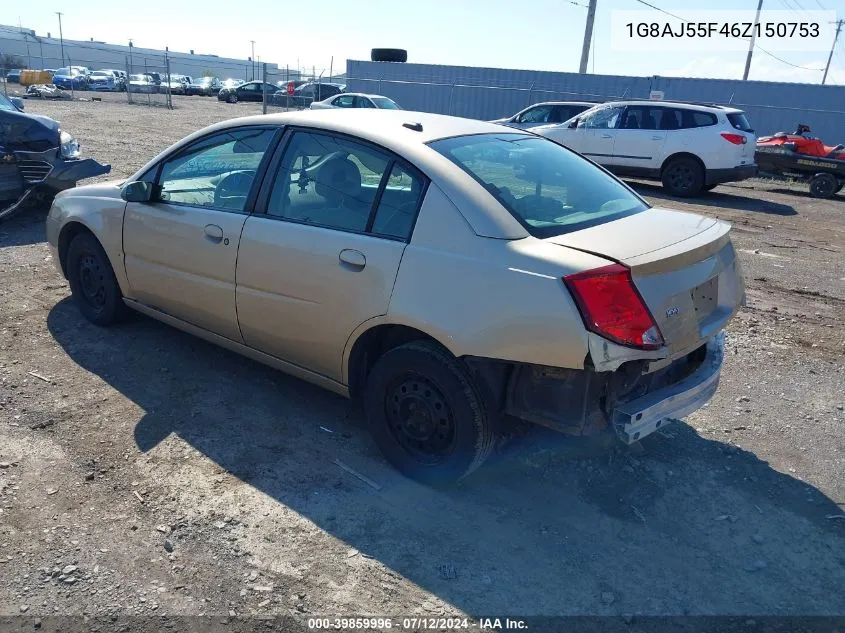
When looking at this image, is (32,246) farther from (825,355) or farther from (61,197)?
(825,355)

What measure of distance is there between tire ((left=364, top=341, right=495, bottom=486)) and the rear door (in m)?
12.2

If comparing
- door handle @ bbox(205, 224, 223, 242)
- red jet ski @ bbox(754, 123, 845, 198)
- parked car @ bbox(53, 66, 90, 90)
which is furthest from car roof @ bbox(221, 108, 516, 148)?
parked car @ bbox(53, 66, 90, 90)

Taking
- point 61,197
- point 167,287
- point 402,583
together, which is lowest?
point 402,583

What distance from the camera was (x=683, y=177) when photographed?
546 inches

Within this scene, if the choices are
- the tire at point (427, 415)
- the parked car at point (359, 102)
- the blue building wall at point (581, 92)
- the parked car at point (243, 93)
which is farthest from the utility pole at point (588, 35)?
the tire at point (427, 415)

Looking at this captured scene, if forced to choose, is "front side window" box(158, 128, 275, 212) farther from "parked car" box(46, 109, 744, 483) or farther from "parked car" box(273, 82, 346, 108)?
"parked car" box(273, 82, 346, 108)

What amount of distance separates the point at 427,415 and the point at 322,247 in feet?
3.29

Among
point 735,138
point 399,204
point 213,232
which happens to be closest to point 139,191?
point 213,232

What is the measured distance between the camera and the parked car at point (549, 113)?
16.1 metres

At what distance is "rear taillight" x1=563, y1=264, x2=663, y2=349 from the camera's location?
9.07ft

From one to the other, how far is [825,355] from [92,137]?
54.2 ft

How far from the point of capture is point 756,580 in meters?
2.88

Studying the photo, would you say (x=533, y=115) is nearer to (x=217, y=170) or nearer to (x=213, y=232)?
(x=217, y=170)

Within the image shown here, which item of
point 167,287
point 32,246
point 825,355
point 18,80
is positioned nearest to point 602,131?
point 825,355
